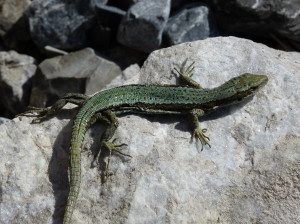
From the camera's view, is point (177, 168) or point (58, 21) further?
point (58, 21)

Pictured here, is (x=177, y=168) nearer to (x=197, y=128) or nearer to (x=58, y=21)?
(x=197, y=128)

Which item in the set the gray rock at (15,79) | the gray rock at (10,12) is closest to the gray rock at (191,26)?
the gray rock at (15,79)

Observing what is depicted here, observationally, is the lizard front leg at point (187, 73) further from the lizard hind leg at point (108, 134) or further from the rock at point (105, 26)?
the rock at point (105, 26)

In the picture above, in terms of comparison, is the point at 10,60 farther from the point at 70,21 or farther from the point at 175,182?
the point at 175,182

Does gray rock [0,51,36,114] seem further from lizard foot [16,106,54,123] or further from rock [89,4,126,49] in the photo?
lizard foot [16,106,54,123]

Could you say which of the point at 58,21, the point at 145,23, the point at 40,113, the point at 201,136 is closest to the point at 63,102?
the point at 40,113

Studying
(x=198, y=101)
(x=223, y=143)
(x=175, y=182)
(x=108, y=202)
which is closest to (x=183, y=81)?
(x=198, y=101)
